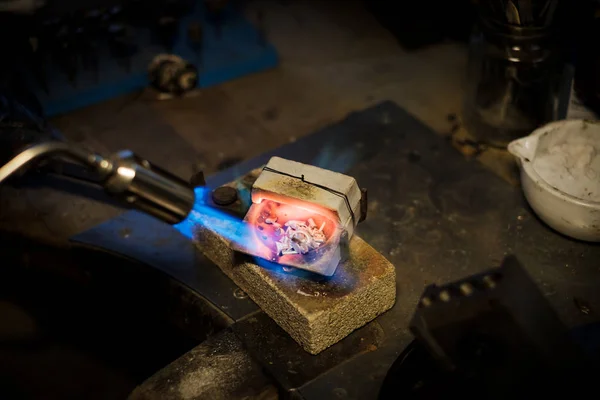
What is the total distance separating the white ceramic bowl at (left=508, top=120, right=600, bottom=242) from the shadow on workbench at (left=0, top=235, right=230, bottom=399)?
3.64ft

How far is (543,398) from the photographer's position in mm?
1500

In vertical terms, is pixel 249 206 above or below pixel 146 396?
above

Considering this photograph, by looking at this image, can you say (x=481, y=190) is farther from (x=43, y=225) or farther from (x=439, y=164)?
(x=43, y=225)

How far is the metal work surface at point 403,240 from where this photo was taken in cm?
163

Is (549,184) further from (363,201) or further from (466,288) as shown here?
(363,201)

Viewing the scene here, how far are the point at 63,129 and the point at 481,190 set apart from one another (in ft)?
5.29

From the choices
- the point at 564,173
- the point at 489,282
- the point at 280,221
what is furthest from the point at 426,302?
the point at 564,173

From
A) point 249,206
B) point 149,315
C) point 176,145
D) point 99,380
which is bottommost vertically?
point 99,380

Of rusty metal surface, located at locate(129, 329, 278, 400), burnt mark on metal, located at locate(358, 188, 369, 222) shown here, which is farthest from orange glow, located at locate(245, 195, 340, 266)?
rusty metal surface, located at locate(129, 329, 278, 400)

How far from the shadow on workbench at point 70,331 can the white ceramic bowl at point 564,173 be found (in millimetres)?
1109

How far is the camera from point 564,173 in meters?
1.91

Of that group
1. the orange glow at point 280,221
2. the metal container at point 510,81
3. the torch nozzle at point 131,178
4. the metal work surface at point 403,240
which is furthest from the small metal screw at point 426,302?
the metal container at point 510,81

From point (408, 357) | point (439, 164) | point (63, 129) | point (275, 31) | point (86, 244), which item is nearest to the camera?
point (408, 357)

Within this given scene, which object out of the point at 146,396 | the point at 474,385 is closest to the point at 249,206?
the point at 146,396
